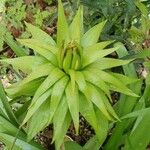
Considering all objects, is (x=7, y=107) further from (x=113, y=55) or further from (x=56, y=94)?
(x=113, y=55)

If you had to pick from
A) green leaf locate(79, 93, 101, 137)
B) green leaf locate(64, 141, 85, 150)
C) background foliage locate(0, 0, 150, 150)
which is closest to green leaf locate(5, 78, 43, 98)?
background foliage locate(0, 0, 150, 150)

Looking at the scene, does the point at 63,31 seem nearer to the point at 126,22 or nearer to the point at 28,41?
the point at 28,41

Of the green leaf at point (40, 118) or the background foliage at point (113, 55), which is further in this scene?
the background foliage at point (113, 55)

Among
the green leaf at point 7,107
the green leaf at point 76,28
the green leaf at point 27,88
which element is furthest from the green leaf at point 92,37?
the green leaf at point 7,107

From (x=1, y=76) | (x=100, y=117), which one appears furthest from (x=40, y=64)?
(x=1, y=76)

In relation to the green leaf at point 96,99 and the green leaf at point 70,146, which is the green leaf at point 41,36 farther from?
the green leaf at point 70,146

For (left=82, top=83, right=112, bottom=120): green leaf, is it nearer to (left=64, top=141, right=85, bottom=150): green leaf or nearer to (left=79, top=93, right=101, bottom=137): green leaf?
(left=79, top=93, right=101, bottom=137): green leaf

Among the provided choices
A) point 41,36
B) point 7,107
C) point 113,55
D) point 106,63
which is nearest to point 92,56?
point 106,63
